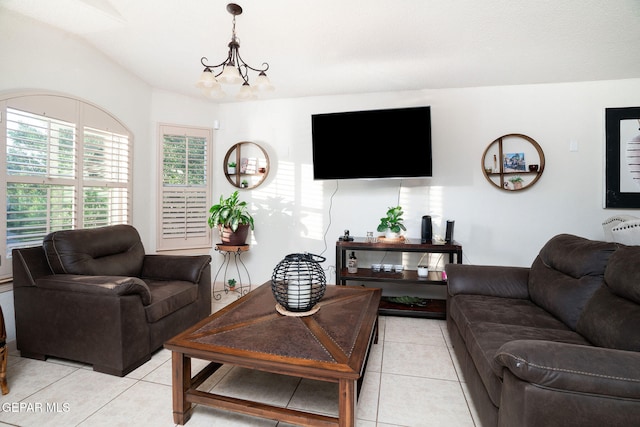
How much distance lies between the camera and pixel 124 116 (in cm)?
337

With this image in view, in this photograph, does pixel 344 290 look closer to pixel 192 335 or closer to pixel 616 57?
pixel 192 335

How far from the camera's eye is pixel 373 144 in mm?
3309

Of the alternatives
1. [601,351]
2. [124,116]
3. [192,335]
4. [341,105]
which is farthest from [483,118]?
[124,116]

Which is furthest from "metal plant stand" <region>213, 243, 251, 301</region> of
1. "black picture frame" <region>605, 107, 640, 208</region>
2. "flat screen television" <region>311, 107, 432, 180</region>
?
"black picture frame" <region>605, 107, 640, 208</region>

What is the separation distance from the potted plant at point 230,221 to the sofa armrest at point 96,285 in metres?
1.49

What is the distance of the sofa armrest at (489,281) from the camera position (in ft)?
7.67

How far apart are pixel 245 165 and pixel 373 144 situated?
1.75 m

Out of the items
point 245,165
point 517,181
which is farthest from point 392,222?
point 245,165

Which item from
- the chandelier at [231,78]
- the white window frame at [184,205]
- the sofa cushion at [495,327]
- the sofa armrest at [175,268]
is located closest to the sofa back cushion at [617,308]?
the sofa cushion at [495,327]

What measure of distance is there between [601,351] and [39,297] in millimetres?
3148

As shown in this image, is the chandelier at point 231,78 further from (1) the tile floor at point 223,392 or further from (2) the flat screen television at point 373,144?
(1) the tile floor at point 223,392

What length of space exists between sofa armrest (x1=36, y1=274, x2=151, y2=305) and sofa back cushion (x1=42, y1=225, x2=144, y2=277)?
0.14 metres

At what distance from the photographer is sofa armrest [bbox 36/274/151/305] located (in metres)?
1.97

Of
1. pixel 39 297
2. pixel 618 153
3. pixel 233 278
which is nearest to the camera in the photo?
pixel 39 297
